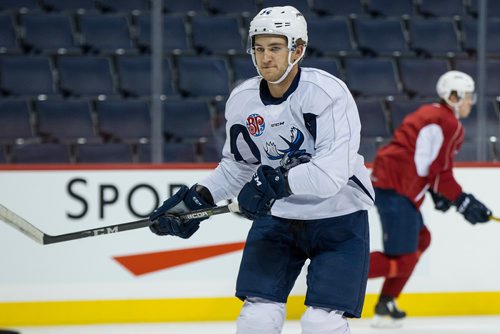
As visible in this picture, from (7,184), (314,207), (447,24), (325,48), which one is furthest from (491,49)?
(314,207)

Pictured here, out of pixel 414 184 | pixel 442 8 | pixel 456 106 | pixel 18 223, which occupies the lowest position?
pixel 414 184

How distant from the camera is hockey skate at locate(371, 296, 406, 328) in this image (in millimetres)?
5645

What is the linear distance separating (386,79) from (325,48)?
563 mm

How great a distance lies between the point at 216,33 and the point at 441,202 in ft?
8.98

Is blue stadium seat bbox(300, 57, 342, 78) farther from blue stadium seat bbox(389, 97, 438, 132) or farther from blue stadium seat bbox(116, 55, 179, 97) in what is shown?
blue stadium seat bbox(116, 55, 179, 97)

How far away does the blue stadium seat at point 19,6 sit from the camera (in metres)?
7.66

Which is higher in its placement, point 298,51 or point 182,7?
point 182,7

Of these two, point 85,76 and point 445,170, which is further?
point 85,76

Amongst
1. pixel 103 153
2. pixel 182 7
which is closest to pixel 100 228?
pixel 103 153

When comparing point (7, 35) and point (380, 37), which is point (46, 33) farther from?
point (380, 37)

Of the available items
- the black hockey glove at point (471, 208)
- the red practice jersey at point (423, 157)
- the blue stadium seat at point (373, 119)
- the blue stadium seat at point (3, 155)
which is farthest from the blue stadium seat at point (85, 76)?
the black hockey glove at point (471, 208)

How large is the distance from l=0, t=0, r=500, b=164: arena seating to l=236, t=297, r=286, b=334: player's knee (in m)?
3.21

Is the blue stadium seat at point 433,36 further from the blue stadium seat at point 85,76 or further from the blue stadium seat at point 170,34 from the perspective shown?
A: the blue stadium seat at point 85,76

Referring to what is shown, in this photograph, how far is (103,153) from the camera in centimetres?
630
